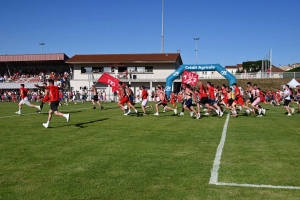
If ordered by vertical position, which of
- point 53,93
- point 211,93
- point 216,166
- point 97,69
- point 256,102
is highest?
point 97,69

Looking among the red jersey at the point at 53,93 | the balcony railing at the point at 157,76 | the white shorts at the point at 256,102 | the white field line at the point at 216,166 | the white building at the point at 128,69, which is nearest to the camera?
the white field line at the point at 216,166

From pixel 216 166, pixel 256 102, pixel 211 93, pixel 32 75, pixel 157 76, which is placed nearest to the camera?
pixel 216 166

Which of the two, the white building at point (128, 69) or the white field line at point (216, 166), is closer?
the white field line at point (216, 166)

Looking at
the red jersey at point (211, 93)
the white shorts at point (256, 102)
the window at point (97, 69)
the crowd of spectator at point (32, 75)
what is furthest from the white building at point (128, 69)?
the white shorts at point (256, 102)

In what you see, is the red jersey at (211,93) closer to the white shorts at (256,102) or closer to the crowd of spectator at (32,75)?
the white shorts at (256,102)

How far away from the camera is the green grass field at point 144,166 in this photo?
4.85 meters

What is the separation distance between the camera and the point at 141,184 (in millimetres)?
5195

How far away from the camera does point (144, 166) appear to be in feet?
20.8

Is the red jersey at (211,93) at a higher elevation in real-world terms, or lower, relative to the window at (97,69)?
lower

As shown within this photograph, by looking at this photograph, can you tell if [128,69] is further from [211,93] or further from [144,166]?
[144,166]

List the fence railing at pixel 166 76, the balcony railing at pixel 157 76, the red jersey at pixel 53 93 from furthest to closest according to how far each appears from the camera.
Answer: the fence railing at pixel 166 76
the balcony railing at pixel 157 76
the red jersey at pixel 53 93

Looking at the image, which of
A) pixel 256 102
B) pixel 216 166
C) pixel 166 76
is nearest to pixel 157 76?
pixel 166 76

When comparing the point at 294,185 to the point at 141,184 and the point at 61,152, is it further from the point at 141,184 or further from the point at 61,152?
the point at 61,152

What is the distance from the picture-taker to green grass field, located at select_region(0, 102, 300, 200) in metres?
4.85
